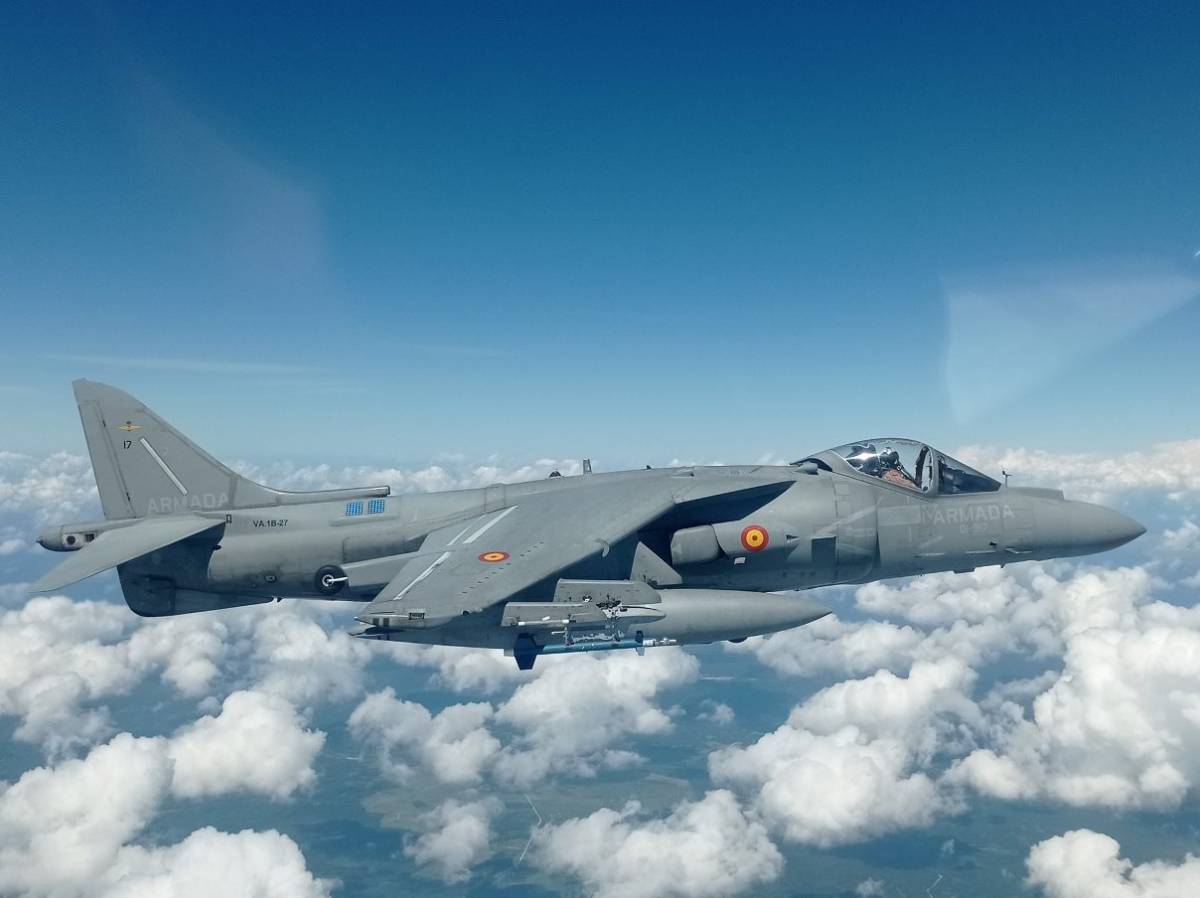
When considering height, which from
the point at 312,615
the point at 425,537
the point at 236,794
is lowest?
the point at 236,794

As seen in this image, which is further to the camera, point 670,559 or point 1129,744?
point 1129,744

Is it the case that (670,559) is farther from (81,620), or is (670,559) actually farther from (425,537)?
(81,620)

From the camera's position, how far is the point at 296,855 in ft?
263

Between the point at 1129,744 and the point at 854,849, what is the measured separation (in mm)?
78709

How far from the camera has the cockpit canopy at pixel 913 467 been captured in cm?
1039

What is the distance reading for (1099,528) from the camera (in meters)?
10.2

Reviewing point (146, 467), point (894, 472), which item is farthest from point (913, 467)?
point (146, 467)

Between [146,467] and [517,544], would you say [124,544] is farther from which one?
[517,544]

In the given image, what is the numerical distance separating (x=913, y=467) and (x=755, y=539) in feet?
11.3

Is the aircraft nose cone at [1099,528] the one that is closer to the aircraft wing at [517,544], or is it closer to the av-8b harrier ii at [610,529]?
the av-8b harrier ii at [610,529]

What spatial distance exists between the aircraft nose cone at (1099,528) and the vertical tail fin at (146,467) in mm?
14756

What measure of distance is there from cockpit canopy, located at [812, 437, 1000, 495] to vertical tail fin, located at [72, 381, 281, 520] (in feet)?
36.3

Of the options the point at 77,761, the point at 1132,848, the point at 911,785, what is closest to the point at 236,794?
the point at 77,761

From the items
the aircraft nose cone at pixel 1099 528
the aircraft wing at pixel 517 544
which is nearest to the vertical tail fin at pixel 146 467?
the aircraft wing at pixel 517 544
